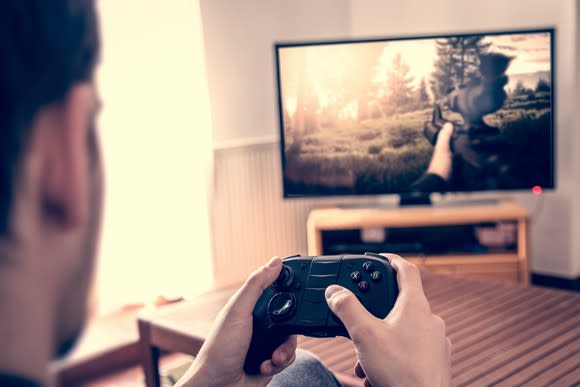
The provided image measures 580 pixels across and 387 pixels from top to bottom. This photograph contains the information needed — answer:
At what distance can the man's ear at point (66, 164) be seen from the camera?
0.21m

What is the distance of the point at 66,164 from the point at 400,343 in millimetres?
418

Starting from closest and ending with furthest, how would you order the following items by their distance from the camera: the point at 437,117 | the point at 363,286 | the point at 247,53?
the point at 363,286 < the point at 437,117 < the point at 247,53

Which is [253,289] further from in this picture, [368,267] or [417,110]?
[417,110]

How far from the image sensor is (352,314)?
0.59 metres

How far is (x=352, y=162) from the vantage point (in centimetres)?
261

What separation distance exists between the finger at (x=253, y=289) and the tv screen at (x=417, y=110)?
1.90 metres

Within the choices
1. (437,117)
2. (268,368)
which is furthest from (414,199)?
(268,368)

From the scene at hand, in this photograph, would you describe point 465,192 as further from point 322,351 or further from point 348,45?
point 322,351

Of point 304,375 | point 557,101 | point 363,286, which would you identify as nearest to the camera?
point 363,286

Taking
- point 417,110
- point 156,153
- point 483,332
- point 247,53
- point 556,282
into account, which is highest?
point 247,53

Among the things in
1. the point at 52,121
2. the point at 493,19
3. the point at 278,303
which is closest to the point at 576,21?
the point at 493,19

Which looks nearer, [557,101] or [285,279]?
[285,279]

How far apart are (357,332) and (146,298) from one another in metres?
1.80

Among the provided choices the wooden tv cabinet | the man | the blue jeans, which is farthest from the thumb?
the wooden tv cabinet
